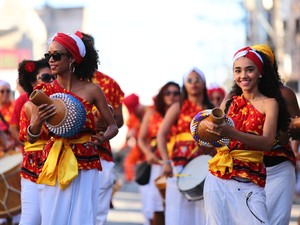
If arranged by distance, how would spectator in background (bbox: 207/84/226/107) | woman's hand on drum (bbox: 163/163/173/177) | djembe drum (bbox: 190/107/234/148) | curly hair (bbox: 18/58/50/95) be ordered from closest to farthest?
djembe drum (bbox: 190/107/234/148) < curly hair (bbox: 18/58/50/95) < woman's hand on drum (bbox: 163/163/173/177) < spectator in background (bbox: 207/84/226/107)

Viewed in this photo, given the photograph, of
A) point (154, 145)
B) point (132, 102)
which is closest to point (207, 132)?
point (154, 145)

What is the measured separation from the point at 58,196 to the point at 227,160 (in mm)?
1408

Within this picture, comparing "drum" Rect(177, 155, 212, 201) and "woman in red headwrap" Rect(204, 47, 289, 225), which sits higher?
"woman in red headwrap" Rect(204, 47, 289, 225)

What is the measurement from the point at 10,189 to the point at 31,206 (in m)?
1.49

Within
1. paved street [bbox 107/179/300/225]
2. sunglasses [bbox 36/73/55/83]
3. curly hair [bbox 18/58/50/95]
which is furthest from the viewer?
paved street [bbox 107/179/300/225]

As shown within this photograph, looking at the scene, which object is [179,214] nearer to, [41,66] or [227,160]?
[41,66]

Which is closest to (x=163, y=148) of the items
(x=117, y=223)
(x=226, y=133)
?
(x=226, y=133)

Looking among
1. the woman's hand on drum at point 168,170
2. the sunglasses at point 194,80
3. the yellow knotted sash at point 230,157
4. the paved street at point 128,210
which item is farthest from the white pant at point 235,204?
the paved street at point 128,210

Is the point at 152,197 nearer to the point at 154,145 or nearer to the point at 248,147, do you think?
the point at 154,145

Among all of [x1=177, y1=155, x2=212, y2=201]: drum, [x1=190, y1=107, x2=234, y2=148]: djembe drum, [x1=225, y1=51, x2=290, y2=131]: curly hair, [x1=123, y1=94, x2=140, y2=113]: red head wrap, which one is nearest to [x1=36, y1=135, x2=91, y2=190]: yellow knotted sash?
[x1=190, y1=107, x2=234, y2=148]: djembe drum

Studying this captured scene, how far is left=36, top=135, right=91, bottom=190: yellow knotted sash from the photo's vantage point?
836cm

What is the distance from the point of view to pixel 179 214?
11391 millimetres

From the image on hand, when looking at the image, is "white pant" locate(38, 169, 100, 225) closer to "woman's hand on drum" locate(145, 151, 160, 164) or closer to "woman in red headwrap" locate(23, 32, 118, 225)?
"woman in red headwrap" locate(23, 32, 118, 225)

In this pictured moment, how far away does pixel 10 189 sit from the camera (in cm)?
1030
